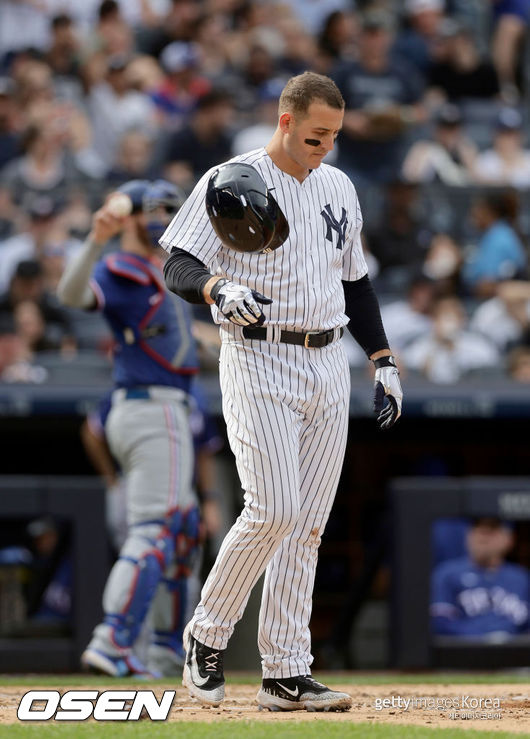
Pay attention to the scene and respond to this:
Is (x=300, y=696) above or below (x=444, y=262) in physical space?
below

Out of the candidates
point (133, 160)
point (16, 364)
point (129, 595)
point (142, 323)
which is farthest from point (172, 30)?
point (129, 595)

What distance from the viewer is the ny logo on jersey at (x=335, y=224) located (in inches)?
148

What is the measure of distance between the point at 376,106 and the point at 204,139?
1.61 metres

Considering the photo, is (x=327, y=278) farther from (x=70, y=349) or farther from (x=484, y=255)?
(x=484, y=255)

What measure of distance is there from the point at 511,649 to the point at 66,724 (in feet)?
11.4

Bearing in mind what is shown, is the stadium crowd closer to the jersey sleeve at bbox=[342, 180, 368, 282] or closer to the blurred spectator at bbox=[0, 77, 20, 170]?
the blurred spectator at bbox=[0, 77, 20, 170]

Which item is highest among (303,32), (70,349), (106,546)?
(303,32)

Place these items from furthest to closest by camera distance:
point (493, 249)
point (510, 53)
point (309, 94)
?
point (510, 53) < point (493, 249) < point (309, 94)

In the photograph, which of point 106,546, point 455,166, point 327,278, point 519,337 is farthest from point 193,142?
point 327,278

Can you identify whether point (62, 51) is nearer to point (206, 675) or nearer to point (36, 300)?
point (36, 300)

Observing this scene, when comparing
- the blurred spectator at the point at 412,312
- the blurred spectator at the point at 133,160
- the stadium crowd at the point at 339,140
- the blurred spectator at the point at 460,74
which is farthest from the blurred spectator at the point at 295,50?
the blurred spectator at the point at 412,312

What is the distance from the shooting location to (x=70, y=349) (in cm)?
807

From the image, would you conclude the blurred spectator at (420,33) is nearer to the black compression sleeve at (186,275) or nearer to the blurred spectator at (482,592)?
the blurred spectator at (482,592)

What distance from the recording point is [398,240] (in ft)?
30.1
